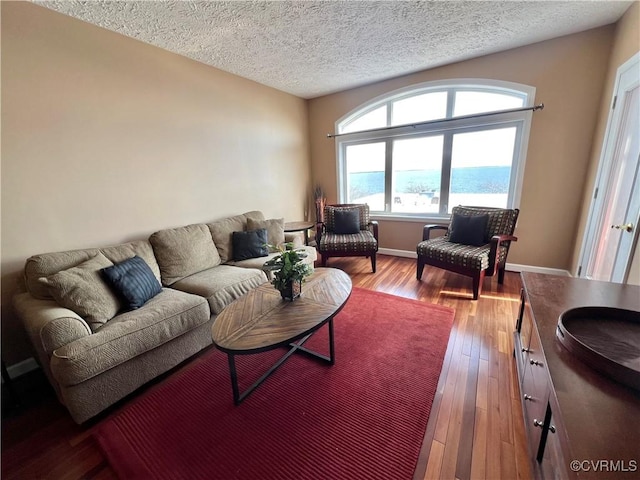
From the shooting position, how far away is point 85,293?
1681mm

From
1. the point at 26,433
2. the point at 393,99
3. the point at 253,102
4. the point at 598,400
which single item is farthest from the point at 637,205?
the point at 26,433

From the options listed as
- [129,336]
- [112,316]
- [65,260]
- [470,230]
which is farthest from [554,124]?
[65,260]

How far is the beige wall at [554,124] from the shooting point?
2627 millimetres

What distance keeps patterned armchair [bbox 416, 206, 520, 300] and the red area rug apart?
0.99 meters

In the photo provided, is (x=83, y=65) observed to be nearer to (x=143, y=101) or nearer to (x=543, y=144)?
(x=143, y=101)

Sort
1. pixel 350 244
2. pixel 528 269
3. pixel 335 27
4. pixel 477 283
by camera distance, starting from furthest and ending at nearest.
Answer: pixel 350 244 → pixel 528 269 → pixel 477 283 → pixel 335 27

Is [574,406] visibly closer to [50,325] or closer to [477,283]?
[477,283]

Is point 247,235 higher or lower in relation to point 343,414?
higher

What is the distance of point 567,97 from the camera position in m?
2.74

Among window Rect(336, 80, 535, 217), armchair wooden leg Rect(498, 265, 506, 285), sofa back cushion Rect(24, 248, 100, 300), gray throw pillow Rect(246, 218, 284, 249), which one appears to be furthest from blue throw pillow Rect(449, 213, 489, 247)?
sofa back cushion Rect(24, 248, 100, 300)

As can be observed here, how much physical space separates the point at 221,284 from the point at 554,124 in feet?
12.7

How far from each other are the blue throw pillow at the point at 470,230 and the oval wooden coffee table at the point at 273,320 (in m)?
1.84

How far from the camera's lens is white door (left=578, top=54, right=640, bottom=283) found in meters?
1.91

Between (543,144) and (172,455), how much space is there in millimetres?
4270
